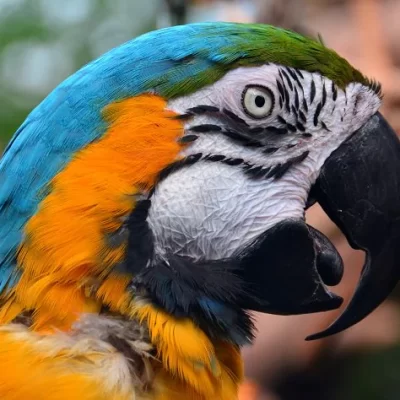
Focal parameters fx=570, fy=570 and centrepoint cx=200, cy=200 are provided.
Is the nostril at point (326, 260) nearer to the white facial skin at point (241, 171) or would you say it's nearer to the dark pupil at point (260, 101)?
the white facial skin at point (241, 171)

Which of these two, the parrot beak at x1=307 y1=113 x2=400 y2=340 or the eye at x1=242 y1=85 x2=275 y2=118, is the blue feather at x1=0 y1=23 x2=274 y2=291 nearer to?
the eye at x1=242 y1=85 x2=275 y2=118

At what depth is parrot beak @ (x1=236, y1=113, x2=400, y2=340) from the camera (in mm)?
780

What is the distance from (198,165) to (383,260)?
0.98ft

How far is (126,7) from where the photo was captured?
5172 mm

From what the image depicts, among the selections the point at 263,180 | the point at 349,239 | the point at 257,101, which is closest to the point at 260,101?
the point at 257,101

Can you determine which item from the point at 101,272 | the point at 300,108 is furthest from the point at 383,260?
the point at 101,272

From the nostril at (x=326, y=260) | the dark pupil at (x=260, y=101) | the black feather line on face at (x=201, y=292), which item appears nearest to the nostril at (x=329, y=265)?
the nostril at (x=326, y=260)

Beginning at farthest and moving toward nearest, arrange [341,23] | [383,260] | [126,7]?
[126,7] < [341,23] < [383,260]

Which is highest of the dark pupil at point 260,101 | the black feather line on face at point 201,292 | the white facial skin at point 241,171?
the dark pupil at point 260,101

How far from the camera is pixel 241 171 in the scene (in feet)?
2.59

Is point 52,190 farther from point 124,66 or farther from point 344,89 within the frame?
point 344,89

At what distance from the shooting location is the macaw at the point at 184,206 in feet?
2.29

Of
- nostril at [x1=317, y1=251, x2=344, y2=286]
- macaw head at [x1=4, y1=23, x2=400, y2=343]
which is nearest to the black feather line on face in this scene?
macaw head at [x1=4, y1=23, x2=400, y2=343]

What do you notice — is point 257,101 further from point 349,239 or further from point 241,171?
point 349,239
